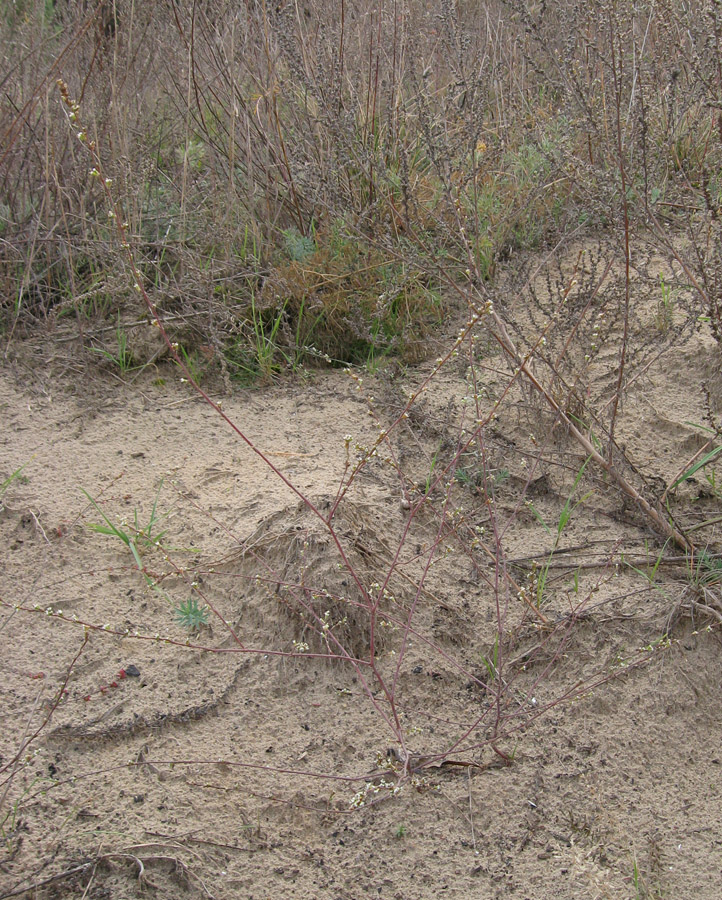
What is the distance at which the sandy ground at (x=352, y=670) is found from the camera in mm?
1723

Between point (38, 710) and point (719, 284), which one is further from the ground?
point (719, 284)

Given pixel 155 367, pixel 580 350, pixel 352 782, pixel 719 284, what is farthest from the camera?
pixel 155 367

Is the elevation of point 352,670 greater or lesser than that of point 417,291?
lesser

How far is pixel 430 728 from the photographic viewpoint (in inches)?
76.5

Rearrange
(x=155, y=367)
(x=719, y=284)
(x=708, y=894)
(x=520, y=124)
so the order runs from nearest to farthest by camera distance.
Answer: (x=708, y=894), (x=719, y=284), (x=155, y=367), (x=520, y=124)

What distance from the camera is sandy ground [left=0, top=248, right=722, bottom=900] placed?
172 centimetres

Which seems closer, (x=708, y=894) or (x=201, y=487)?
(x=708, y=894)

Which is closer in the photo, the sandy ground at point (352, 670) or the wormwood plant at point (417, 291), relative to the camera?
the sandy ground at point (352, 670)

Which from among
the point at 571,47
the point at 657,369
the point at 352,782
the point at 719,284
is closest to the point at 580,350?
the point at 657,369

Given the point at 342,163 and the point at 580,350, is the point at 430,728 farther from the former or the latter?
the point at 342,163

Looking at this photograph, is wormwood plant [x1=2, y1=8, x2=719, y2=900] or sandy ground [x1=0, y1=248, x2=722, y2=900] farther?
wormwood plant [x1=2, y1=8, x2=719, y2=900]

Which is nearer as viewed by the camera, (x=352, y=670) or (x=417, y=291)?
(x=352, y=670)

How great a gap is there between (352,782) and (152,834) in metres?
0.42

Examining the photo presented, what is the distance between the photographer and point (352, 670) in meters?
2.08
